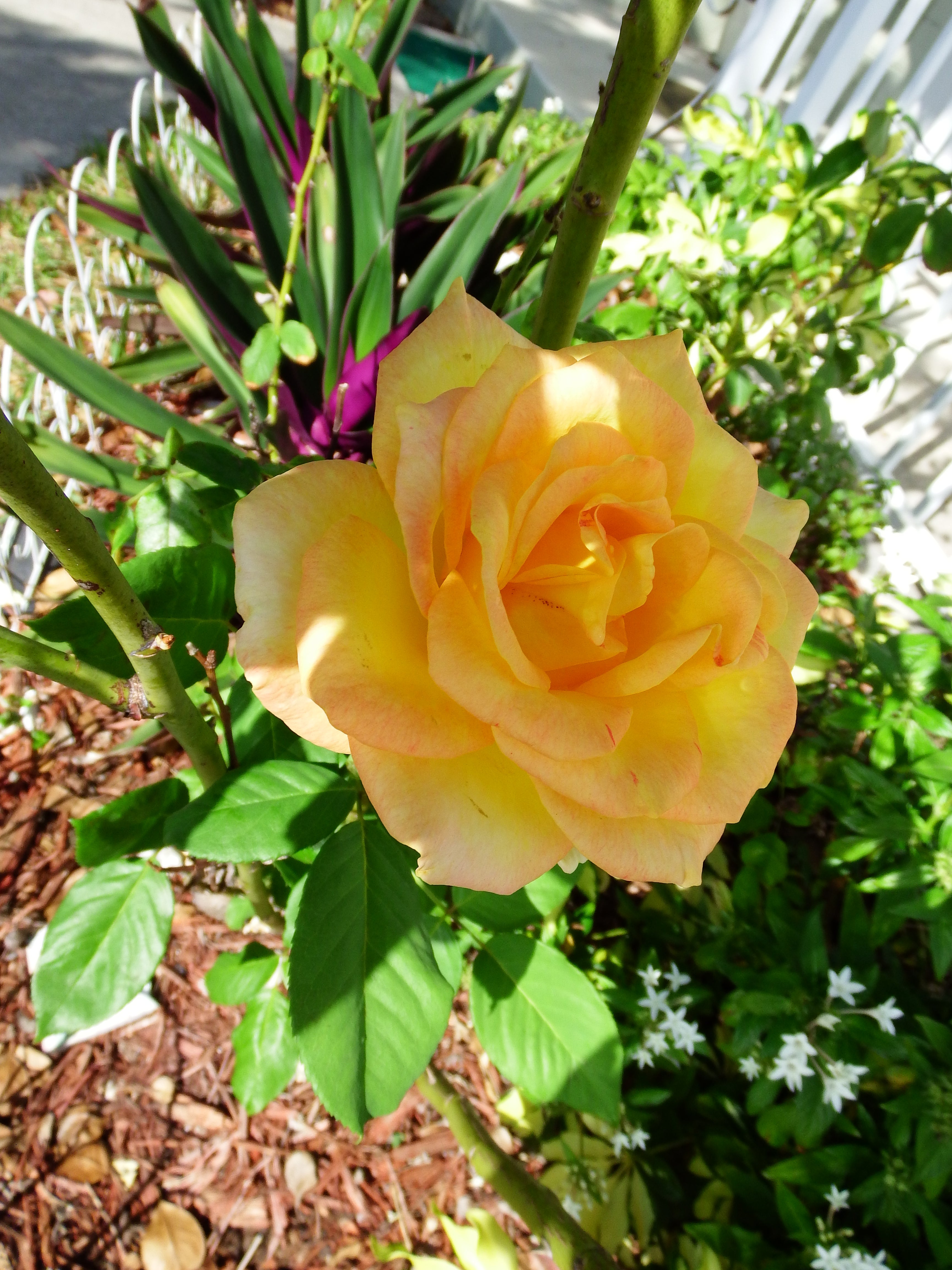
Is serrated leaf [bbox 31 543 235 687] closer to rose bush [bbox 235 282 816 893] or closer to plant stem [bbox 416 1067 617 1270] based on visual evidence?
rose bush [bbox 235 282 816 893]

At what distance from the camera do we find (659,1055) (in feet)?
4.42

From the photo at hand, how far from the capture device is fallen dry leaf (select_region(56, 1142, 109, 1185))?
1.26 meters

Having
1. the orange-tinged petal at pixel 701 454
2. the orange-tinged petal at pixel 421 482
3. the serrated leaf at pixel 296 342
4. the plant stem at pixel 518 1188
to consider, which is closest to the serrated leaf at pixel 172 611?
the orange-tinged petal at pixel 421 482

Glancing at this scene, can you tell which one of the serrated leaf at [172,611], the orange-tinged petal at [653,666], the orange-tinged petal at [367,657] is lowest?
the serrated leaf at [172,611]

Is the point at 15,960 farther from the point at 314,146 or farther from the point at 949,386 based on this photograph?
the point at 949,386

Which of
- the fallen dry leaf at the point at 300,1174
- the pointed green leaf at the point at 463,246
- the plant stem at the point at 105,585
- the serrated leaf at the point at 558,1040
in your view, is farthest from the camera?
the pointed green leaf at the point at 463,246

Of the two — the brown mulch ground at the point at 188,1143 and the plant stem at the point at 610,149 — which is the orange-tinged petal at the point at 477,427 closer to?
the plant stem at the point at 610,149

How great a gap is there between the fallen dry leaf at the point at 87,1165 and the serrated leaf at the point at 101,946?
896 millimetres

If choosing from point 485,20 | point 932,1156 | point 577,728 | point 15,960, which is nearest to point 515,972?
point 577,728

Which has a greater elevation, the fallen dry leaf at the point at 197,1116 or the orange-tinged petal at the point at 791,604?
the orange-tinged petal at the point at 791,604

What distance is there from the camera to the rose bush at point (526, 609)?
419 millimetres

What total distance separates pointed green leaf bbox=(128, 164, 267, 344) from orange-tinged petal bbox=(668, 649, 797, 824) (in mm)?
1678

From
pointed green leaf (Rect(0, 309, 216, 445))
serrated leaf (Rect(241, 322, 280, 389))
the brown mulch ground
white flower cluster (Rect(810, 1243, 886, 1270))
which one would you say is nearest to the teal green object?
pointed green leaf (Rect(0, 309, 216, 445))

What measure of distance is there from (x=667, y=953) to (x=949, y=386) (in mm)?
1901
